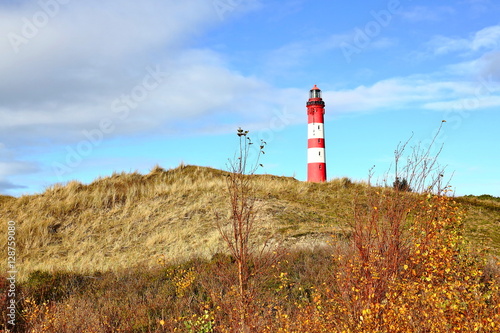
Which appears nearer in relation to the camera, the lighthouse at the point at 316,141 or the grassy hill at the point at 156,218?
the grassy hill at the point at 156,218

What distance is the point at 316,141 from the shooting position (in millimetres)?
30797

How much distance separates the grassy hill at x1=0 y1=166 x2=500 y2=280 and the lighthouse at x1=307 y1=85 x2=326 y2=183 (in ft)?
18.7

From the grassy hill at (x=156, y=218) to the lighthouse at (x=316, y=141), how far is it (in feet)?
18.7

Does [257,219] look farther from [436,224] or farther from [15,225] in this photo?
[15,225]

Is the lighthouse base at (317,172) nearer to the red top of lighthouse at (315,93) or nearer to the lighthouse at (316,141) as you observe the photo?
→ the lighthouse at (316,141)

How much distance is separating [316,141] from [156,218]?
15.1 metres

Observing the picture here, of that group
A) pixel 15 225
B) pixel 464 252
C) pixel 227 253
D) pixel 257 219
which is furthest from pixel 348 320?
pixel 15 225

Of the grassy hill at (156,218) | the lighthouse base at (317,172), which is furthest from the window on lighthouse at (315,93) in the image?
the grassy hill at (156,218)

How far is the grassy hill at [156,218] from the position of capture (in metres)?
15.3

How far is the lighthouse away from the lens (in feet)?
99.8

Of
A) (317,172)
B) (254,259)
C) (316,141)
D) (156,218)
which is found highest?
(316,141)

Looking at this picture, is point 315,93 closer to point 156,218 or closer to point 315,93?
point 315,93

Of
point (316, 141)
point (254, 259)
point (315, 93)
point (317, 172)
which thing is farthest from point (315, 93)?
point (254, 259)

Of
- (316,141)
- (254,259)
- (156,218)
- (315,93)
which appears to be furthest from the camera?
(315,93)
